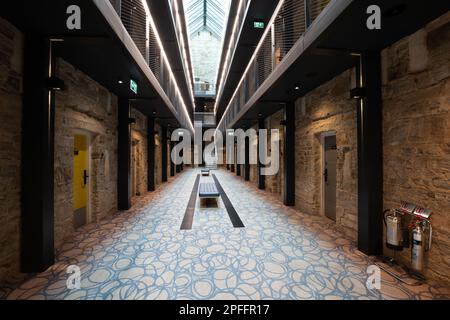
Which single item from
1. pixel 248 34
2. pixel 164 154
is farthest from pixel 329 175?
pixel 164 154

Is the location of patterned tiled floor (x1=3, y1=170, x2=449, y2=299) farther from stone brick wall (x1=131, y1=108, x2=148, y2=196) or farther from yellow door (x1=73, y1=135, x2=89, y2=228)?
stone brick wall (x1=131, y1=108, x2=148, y2=196)

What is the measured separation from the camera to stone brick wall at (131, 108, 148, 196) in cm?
738

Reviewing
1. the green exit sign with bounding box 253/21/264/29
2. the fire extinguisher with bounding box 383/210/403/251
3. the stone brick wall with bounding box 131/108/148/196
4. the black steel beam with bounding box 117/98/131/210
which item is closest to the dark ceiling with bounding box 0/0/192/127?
the black steel beam with bounding box 117/98/131/210

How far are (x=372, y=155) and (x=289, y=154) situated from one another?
3109mm

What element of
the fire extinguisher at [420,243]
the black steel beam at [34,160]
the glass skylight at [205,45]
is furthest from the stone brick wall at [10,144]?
the glass skylight at [205,45]

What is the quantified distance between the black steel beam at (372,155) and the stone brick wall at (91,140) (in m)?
5.30

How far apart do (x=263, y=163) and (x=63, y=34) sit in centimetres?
797

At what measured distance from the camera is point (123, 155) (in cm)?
579

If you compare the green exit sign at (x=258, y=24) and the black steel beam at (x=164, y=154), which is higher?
the green exit sign at (x=258, y=24)

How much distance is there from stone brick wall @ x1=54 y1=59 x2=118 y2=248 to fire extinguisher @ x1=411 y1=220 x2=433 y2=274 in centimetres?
555

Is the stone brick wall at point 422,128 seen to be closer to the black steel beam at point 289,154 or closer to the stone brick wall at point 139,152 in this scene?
the black steel beam at point 289,154

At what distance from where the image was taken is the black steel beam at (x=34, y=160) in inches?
105
